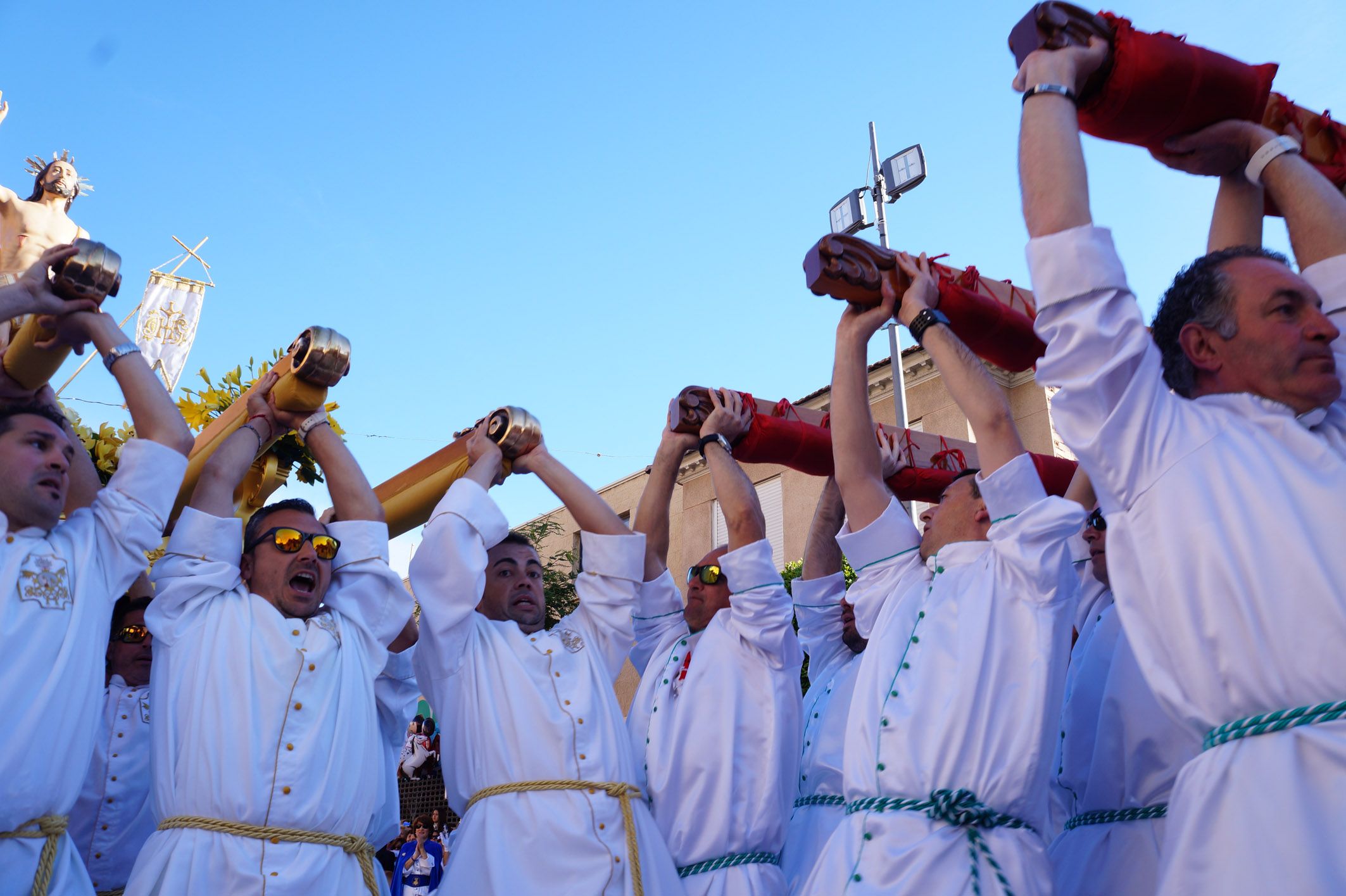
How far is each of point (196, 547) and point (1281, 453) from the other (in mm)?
3301

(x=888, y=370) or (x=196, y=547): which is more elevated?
(x=888, y=370)

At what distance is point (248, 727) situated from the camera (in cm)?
326

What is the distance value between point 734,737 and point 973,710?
1.51 metres

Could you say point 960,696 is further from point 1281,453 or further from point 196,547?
point 196,547

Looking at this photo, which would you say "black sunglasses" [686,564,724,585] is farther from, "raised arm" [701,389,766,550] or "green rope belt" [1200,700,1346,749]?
"green rope belt" [1200,700,1346,749]

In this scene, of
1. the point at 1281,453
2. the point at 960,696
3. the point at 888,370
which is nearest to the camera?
the point at 1281,453

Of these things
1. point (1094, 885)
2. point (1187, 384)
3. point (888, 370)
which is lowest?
point (1094, 885)

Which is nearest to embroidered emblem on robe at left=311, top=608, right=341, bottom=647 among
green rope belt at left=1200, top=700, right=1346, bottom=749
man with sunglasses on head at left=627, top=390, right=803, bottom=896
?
man with sunglasses on head at left=627, top=390, right=803, bottom=896

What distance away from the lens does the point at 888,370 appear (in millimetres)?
18844

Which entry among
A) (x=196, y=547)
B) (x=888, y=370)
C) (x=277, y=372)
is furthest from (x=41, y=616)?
(x=888, y=370)

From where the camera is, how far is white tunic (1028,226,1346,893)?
6.23ft

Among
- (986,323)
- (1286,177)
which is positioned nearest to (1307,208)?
(1286,177)

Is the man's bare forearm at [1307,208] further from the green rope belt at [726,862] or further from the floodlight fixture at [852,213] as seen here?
the floodlight fixture at [852,213]

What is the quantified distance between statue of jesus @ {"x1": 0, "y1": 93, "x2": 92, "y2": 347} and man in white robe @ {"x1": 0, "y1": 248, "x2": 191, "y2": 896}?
6.52 feet
